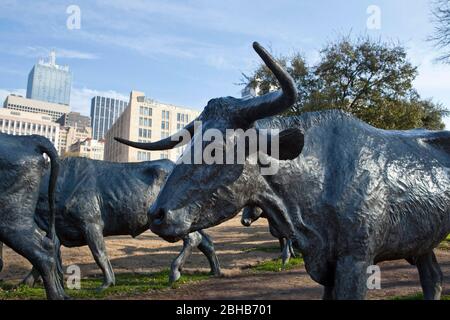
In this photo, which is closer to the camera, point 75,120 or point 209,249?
point 209,249

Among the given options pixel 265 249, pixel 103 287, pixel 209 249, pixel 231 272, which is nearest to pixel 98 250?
pixel 103 287

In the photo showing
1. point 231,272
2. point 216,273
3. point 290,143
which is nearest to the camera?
point 290,143

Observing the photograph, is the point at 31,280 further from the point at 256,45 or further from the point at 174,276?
the point at 256,45

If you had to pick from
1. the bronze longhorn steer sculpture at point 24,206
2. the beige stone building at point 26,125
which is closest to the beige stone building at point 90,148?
the beige stone building at point 26,125

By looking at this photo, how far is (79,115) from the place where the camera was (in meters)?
187

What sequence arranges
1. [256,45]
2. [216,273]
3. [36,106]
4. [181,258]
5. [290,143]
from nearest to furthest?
1. [256,45]
2. [290,143]
3. [181,258]
4. [216,273]
5. [36,106]

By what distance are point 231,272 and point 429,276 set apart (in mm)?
7006

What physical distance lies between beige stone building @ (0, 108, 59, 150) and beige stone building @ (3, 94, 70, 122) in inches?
1114

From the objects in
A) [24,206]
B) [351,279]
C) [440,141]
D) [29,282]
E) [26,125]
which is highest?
[26,125]

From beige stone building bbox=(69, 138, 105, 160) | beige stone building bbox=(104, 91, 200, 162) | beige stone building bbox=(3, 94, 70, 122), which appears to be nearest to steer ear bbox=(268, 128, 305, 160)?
beige stone building bbox=(104, 91, 200, 162)

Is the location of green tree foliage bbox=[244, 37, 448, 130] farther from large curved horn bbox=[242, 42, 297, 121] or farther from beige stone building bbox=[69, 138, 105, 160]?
beige stone building bbox=[69, 138, 105, 160]

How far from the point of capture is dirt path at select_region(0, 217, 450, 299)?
7555mm

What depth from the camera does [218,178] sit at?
9.00 feet
